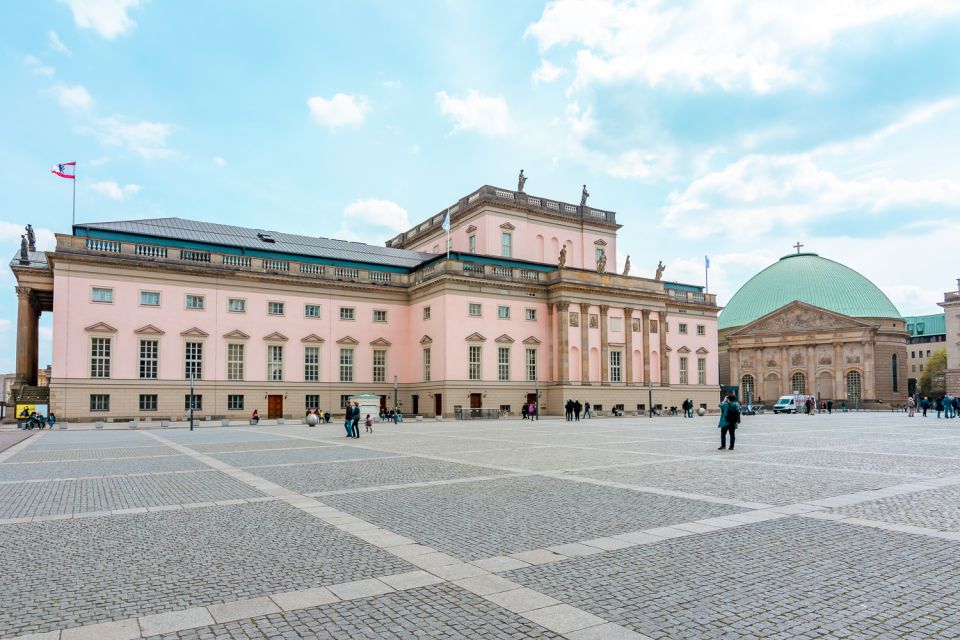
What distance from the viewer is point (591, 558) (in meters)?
8.00

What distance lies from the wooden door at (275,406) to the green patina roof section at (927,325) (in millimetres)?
130641

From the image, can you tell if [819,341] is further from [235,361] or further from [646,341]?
[235,361]

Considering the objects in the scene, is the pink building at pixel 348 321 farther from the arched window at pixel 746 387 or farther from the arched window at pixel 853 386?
the arched window at pixel 746 387

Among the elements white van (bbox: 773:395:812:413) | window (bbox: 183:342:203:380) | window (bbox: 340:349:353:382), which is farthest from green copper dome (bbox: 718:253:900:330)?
window (bbox: 183:342:203:380)

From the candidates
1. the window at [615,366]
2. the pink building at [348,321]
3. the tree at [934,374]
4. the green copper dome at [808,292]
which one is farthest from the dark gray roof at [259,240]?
the tree at [934,374]

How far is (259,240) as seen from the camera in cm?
5988

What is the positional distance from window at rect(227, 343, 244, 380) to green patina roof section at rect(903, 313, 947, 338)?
5257 inches

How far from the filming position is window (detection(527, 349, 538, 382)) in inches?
2417

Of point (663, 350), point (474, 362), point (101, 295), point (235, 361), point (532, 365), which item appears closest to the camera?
point (101, 295)

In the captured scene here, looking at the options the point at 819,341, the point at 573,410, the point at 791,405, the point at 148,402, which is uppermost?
the point at 819,341

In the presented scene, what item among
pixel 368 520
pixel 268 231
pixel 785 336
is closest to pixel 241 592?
pixel 368 520

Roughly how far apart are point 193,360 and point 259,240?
13.3 metres

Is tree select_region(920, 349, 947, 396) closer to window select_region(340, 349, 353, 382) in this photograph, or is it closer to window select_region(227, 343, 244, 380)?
window select_region(340, 349, 353, 382)

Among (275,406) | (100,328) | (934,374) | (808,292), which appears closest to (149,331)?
(100,328)
